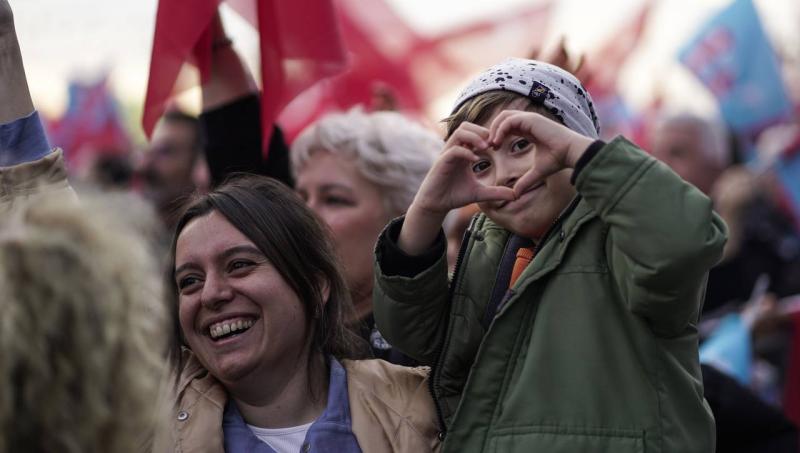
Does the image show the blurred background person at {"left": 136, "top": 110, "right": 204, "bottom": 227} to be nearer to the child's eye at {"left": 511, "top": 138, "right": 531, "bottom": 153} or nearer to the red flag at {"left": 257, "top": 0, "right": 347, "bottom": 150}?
the red flag at {"left": 257, "top": 0, "right": 347, "bottom": 150}

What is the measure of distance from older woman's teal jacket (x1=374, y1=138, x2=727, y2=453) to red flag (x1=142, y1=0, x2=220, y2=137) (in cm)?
132

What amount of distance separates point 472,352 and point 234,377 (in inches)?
21.6

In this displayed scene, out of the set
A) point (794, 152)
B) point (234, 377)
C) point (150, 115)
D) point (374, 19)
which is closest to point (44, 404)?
point (234, 377)

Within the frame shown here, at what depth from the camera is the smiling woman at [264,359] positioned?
2.65m

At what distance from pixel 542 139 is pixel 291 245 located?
78cm

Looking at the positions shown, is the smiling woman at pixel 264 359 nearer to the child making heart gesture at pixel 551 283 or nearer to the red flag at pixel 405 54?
the child making heart gesture at pixel 551 283

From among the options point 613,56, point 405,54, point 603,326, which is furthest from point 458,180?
point 613,56

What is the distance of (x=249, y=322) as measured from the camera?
2.74 metres

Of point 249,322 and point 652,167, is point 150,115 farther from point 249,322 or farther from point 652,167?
point 652,167

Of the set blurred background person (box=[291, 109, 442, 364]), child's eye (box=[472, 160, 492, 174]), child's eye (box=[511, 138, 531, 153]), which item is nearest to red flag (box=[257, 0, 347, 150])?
blurred background person (box=[291, 109, 442, 364])

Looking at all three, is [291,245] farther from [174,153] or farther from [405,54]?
[405,54]

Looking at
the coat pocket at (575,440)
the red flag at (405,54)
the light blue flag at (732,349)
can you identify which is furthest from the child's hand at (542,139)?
the red flag at (405,54)

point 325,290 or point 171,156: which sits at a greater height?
point 325,290

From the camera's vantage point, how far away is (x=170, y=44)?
356 cm
